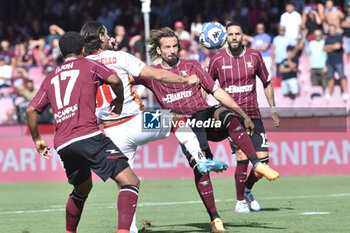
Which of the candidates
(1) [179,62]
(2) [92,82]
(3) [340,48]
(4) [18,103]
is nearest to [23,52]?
(4) [18,103]

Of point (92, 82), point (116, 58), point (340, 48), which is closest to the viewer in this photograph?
point (92, 82)

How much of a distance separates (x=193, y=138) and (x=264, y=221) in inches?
63.4

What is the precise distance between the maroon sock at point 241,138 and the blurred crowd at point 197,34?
863 centimetres

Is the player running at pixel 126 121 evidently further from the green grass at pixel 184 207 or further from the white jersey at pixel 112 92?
the green grass at pixel 184 207

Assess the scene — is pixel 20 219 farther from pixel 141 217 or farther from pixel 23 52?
pixel 23 52

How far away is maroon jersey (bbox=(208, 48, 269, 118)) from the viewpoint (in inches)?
413

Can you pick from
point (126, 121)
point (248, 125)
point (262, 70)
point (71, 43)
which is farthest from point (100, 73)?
point (262, 70)

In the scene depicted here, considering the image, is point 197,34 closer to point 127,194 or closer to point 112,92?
point 112,92

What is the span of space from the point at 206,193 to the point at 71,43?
266 cm

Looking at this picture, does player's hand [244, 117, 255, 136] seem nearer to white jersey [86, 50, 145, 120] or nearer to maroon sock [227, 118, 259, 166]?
maroon sock [227, 118, 259, 166]

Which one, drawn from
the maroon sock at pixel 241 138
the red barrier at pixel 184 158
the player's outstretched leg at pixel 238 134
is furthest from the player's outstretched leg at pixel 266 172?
the red barrier at pixel 184 158

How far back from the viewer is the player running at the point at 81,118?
22.7 ft

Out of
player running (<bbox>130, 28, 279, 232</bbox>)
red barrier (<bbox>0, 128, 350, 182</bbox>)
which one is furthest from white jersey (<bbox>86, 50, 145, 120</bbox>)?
red barrier (<bbox>0, 128, 350, 182</bbox>)

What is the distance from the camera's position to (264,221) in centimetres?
918
